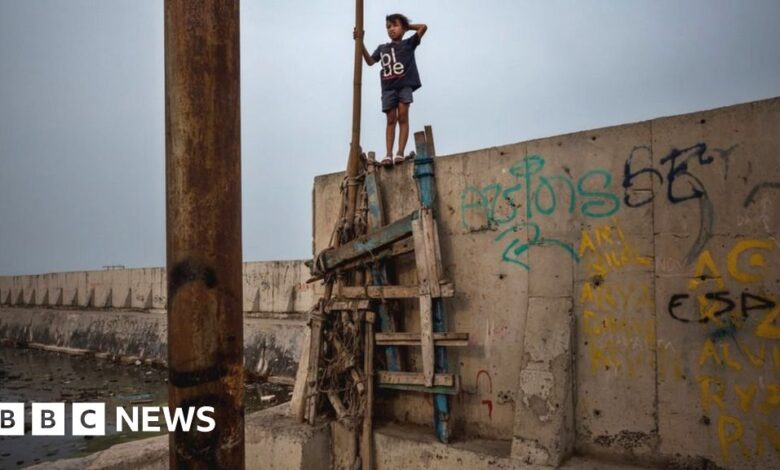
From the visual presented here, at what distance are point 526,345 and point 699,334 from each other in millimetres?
1209

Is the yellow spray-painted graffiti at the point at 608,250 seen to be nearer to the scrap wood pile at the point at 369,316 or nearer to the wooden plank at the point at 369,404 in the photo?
the scrap wood pile at the point at 369,316

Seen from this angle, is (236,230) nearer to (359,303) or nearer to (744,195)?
(359,303)

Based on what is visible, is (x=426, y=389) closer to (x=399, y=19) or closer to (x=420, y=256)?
(x=420, y=256)

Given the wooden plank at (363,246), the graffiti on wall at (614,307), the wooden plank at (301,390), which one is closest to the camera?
the graffiti on wall at (614,307)

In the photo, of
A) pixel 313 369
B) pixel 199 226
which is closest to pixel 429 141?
pixel 313 369

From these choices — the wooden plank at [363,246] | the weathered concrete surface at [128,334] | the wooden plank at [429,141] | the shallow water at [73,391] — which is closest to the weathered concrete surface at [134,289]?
the weathered concrete surface at [128,334]

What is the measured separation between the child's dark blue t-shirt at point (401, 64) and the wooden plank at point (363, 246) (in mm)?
1475

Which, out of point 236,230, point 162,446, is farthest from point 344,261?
point 236,230

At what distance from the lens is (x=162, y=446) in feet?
16.5

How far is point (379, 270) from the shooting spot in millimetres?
4898

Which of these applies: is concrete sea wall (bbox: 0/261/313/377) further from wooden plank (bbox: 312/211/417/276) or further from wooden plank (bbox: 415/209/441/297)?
wooden plank (bbox: 415/209/441/297)

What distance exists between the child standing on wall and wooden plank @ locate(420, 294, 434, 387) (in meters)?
1.50

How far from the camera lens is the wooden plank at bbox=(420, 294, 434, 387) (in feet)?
14.4

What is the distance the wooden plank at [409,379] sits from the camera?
4.35 m
